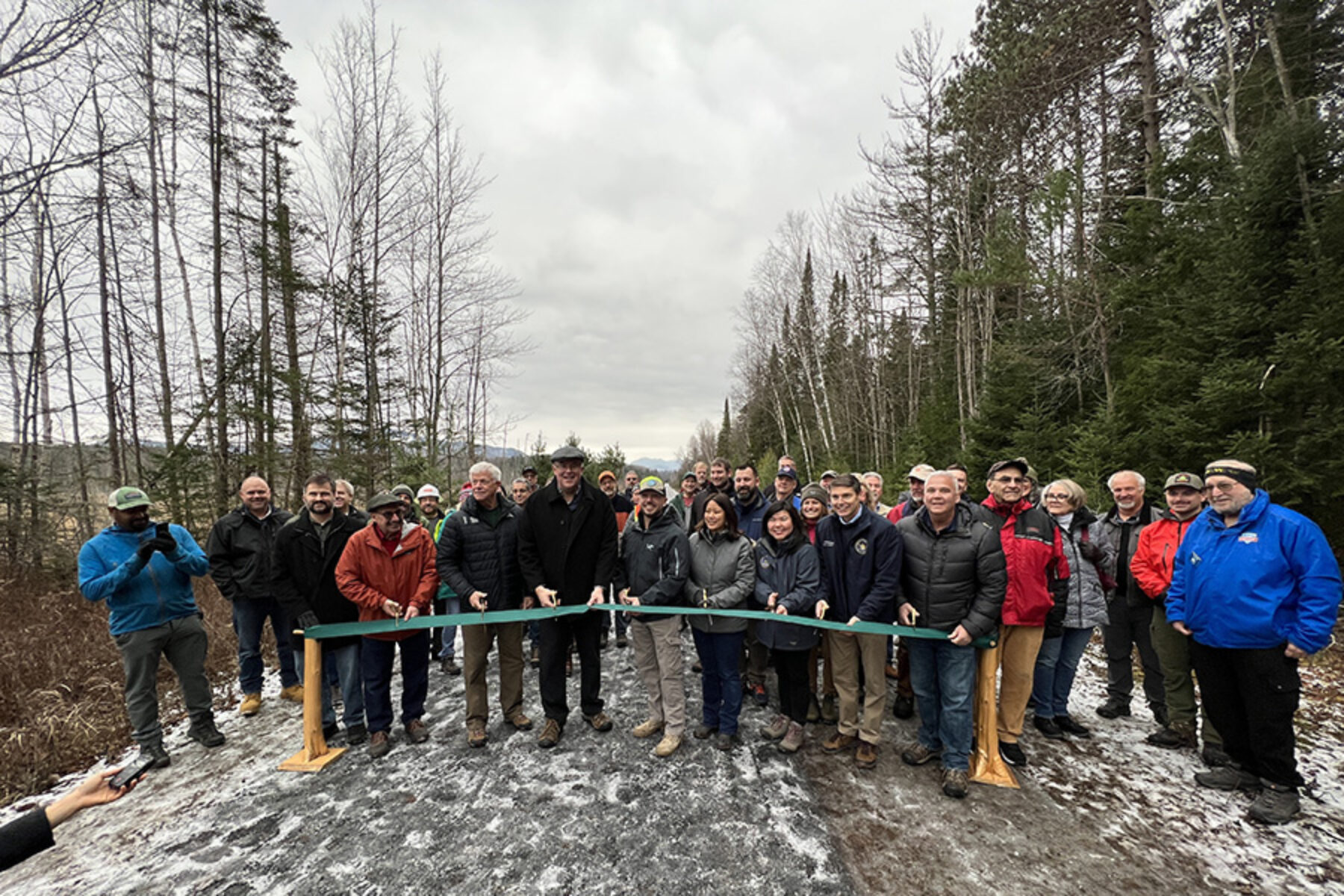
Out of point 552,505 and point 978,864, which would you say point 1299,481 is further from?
point 552,505

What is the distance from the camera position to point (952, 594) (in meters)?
3.68

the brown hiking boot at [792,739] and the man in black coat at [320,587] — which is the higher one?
the man in black coat at [320,587]

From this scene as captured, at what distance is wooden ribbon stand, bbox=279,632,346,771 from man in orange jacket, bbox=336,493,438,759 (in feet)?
1.04

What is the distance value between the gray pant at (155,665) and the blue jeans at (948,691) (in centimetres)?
610

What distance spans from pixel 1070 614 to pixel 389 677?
19.4 ft

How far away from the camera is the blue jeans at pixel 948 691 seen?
3.68m

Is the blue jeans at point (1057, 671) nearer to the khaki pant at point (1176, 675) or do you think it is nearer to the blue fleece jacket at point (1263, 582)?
the khaki pant at point (1176, 675)

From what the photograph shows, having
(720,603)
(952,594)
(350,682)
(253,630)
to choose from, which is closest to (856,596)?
(952,594)

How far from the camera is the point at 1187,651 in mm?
4176

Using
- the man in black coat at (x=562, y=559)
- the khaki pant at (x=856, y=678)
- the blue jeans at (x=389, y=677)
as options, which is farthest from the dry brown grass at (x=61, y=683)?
the khaki pant at (x=856, y=678)

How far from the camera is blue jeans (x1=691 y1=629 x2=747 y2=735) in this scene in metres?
4.22

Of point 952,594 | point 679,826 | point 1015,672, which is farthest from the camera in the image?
point 1015,672

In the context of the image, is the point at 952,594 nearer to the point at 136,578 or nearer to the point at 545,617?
the point at 545,617

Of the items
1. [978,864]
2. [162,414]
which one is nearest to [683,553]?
[978,864]
